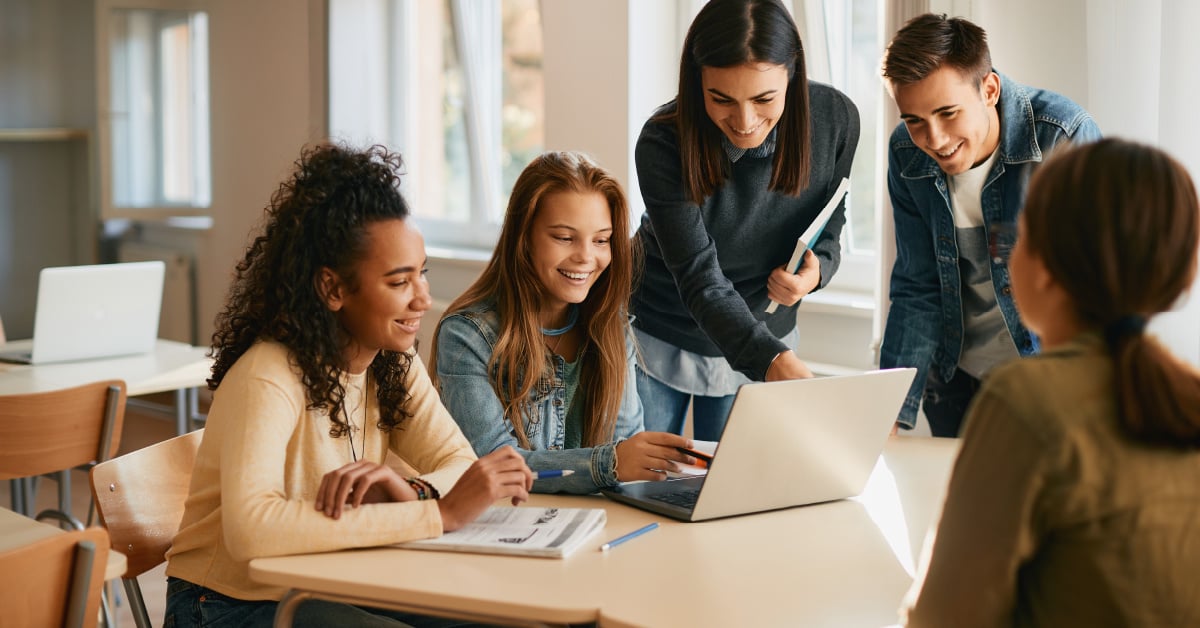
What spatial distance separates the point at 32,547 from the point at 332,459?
391mm

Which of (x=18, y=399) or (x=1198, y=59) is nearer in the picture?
(x=1198, y=59)

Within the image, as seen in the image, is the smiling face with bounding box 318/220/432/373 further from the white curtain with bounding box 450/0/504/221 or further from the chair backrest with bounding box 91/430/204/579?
the white curtain with bounding box 450/0/504/221

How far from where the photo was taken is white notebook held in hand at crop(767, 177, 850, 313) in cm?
212

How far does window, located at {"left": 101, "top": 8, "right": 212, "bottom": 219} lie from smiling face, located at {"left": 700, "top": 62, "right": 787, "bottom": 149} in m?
4.44

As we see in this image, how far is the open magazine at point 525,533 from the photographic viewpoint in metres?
1.42

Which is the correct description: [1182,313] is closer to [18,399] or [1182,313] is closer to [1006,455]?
[1006,455]

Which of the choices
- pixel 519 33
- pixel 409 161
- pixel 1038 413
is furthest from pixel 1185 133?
pixel 409 161

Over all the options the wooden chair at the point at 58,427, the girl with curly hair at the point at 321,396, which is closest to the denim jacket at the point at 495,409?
the girl with curly hair at the point at 321,396

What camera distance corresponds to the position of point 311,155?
5.44 feet

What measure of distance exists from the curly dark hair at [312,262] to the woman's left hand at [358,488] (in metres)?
0.13

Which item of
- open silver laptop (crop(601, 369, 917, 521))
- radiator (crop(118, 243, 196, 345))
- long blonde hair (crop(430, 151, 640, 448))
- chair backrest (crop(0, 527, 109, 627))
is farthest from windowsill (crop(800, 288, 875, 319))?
radiator (crop(118, 243, 196, 345))

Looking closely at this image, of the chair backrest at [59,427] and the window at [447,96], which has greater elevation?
the window at [447,96]

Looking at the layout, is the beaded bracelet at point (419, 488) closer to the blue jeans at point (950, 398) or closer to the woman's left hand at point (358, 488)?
the woman's left hand at point (358, 488)

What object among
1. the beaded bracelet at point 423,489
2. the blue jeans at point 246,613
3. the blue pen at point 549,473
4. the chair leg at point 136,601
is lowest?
the chair leg at point 136,601
